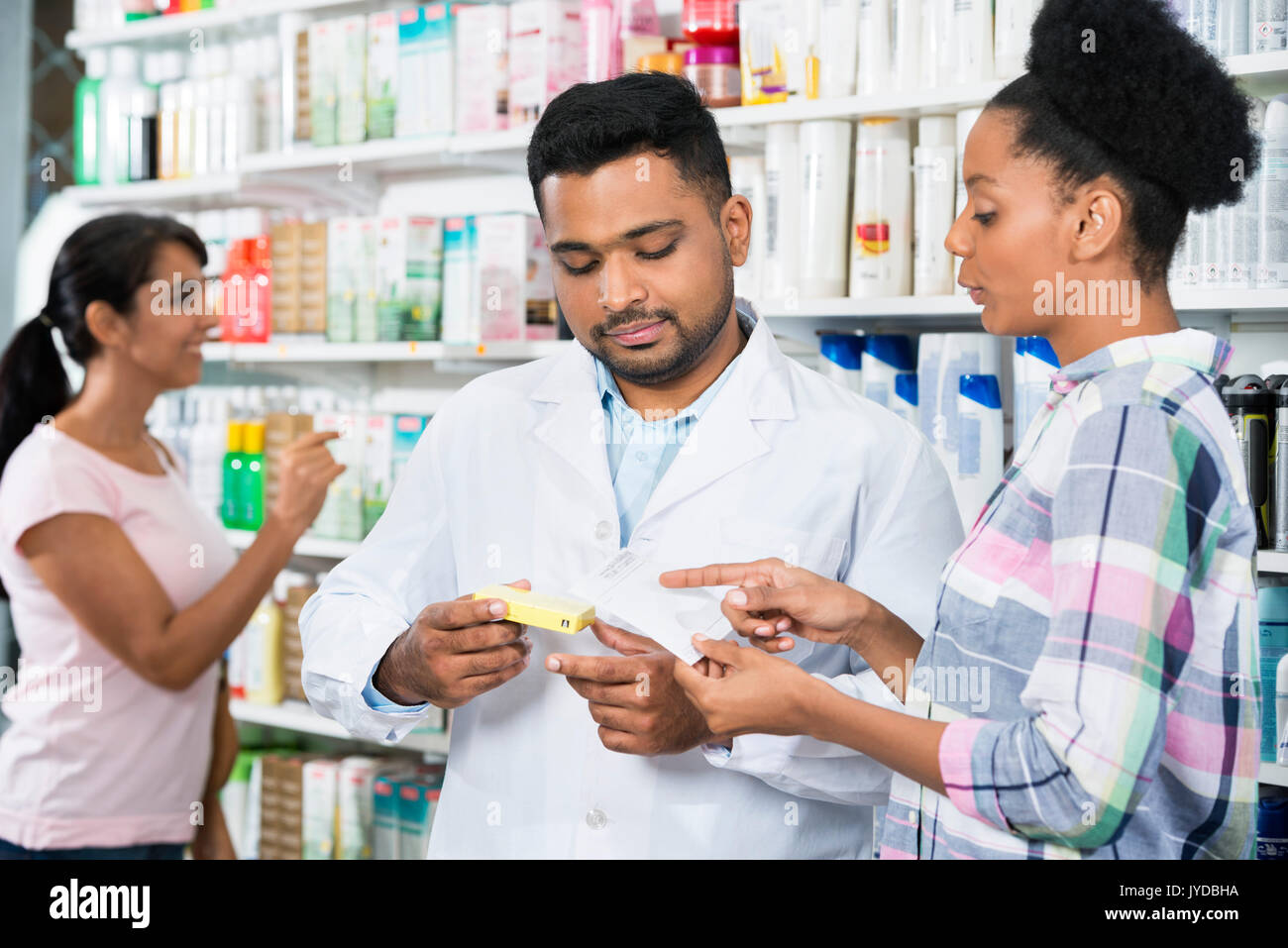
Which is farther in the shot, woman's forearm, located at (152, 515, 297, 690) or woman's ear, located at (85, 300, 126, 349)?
woman's ear, located at (85, 300, 126, 349)

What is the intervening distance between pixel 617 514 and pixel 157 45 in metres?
2.74

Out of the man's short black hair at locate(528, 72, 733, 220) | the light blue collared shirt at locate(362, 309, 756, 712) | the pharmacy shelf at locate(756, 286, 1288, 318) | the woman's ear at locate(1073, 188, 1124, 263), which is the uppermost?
the man's short black hair at locate(528, 72, 733, 220)

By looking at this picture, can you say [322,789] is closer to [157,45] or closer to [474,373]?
[474,373]

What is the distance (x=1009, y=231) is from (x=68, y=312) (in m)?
1.98

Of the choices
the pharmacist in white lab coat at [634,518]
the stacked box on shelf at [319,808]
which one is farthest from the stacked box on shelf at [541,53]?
the stacked box on shelf at [319,808]

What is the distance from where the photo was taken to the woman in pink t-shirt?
2230 mm

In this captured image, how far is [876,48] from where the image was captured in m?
2.19

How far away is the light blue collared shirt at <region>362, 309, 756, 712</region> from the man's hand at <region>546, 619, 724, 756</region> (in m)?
0.25

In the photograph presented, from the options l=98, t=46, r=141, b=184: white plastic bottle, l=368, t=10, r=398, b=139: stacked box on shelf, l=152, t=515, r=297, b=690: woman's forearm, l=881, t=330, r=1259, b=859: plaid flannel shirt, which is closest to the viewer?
l=881, t=330, r=1259, b=859: plaid flannel shirt

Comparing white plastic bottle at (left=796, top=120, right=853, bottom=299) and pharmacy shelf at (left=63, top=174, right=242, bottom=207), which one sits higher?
pharmacy shelf at (left=63, top=174, right=242, bottom=207)

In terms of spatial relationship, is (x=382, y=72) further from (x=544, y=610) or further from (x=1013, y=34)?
(x=544, y=610)

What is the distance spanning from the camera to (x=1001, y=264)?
119cm

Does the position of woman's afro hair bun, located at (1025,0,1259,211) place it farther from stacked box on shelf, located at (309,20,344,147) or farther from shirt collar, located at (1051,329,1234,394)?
stacked box on shelf, located at (309,20,344,147)

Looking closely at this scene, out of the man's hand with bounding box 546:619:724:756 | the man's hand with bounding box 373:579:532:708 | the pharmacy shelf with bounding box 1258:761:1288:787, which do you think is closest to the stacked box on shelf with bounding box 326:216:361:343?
the man's hand with bounding box 373:579:532:708
